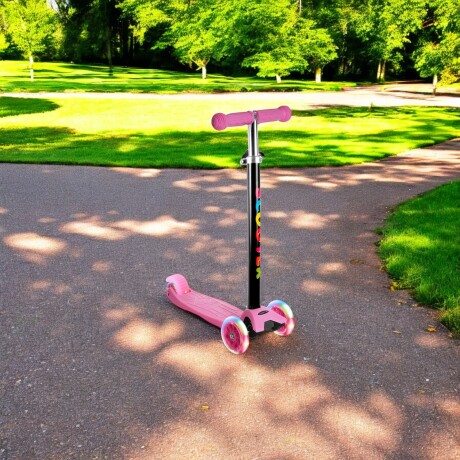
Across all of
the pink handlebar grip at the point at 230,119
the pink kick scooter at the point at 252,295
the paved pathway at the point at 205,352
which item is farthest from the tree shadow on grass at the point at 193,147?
the pink handlebar grip at the point at 230,119

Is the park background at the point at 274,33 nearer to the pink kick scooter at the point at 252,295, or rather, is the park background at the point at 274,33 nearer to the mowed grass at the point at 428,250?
the mowed grass at the point at 428,250

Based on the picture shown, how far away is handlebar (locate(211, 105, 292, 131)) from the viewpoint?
3.01 metres

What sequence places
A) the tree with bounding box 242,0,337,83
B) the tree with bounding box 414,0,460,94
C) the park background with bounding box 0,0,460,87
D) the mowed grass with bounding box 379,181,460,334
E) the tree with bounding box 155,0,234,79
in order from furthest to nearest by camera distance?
the tree with bounding box 155,0,234,79 → the tree with bounding box 242,0,337,83 → the park background with bounding box 0,0,460,87 → the tree with bounding box 414,0,460,94 → the mowed grass with bounding box 379,181,460,334

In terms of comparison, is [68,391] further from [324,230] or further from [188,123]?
[188,123]

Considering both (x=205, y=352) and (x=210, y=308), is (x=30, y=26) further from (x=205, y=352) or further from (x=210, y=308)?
(x=205, y=352)

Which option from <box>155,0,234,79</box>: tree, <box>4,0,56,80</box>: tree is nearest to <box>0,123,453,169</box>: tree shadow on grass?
<box>4,0,56,80</box>: tree

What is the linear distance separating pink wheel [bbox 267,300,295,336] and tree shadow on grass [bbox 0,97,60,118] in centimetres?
1835

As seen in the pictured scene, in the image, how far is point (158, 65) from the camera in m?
59.2

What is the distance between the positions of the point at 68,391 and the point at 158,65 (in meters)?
59.6

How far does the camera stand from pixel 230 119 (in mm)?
3021

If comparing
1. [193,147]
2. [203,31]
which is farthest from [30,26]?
[193,147]

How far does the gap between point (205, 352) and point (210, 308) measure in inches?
18.9

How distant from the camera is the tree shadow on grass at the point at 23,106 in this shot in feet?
66.5

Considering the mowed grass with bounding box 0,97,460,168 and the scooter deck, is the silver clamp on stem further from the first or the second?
the mowed grass with bounding box 0,97,460,168
